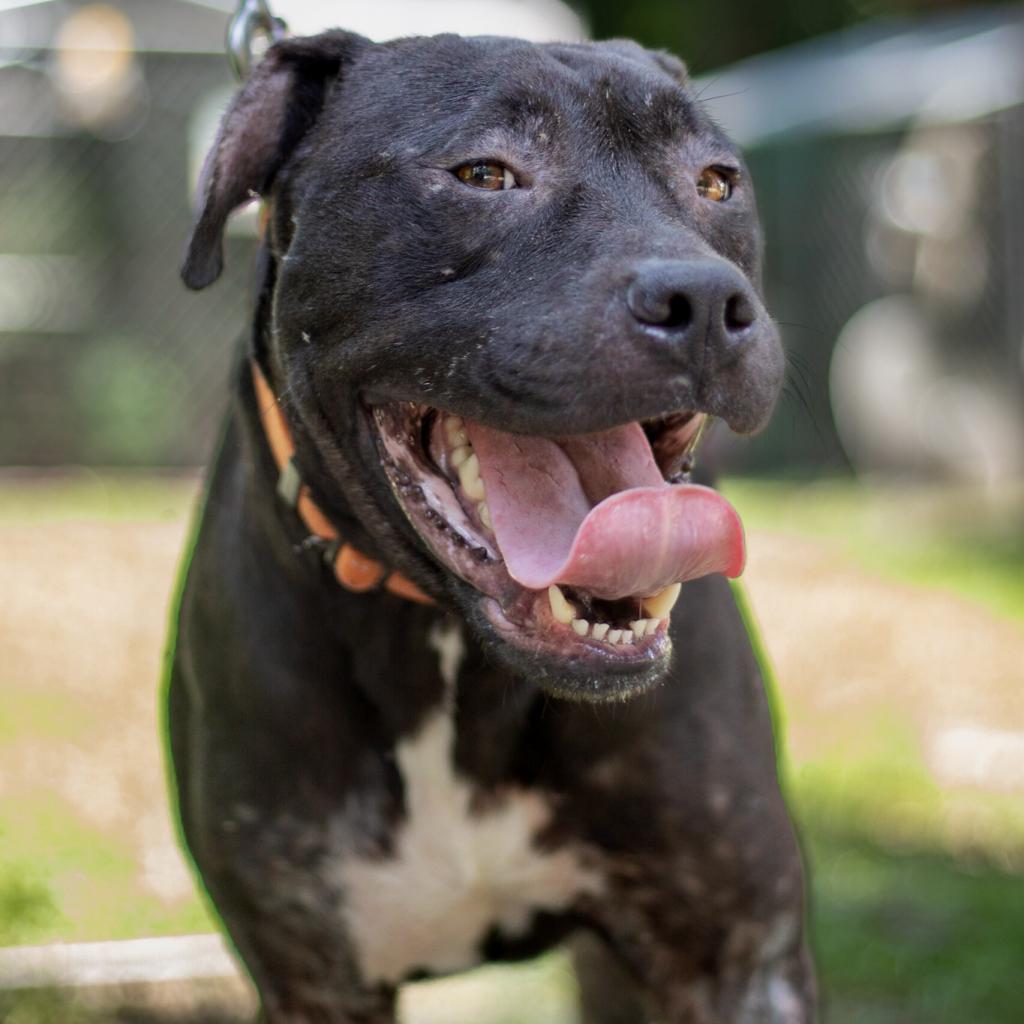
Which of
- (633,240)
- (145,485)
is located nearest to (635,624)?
(633,240)

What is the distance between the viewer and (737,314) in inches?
91.1

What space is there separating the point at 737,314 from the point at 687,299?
4.1 inches

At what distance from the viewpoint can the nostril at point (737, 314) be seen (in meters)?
2.29

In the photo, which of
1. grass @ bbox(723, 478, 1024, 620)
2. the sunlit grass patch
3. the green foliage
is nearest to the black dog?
grass @ bbox(723, 478, 1024, 620)

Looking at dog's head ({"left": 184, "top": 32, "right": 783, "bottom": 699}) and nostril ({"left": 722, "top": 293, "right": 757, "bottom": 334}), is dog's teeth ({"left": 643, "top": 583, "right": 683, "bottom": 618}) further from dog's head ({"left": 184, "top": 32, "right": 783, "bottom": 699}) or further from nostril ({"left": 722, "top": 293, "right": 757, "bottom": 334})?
nostril ({"left": 722, "top": 293, "right": 757, "bottom": 334})

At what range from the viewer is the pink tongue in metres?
2.31

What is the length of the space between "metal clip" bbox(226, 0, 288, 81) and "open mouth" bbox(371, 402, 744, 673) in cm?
116

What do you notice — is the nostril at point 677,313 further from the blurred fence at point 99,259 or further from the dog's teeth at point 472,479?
the blurred fence at point 99,259

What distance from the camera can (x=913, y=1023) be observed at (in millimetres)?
3637

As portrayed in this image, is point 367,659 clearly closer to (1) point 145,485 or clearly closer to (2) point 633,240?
(2) point 633,240

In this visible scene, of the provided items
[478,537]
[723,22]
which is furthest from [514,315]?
[723,22]

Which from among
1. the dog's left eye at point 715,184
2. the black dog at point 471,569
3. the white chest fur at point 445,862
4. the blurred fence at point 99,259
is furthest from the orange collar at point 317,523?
the blurred fence at point 99,259

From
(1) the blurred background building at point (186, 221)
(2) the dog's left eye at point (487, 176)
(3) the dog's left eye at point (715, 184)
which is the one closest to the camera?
(2) the dog's left eye at point (487, 176)

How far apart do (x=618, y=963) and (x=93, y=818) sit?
7.50 ft
